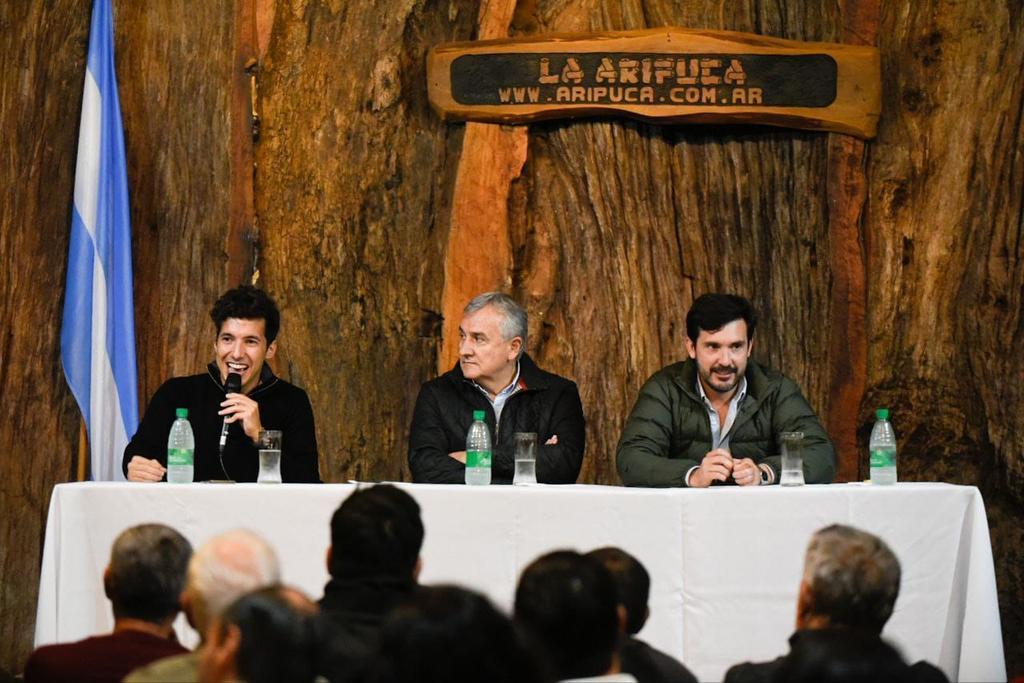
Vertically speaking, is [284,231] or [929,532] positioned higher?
[284,231]

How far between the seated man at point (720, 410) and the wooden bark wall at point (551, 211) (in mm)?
1268

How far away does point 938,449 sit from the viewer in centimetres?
607

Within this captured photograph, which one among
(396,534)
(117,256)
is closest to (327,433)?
(117,256)

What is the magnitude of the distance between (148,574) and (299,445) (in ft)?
7.27

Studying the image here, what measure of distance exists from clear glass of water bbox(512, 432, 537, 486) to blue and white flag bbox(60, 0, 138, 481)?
194 cm

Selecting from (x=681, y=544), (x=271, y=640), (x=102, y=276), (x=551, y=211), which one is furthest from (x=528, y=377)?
(x=271, y=640)

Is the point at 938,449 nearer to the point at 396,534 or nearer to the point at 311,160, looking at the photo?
the point at 311,160

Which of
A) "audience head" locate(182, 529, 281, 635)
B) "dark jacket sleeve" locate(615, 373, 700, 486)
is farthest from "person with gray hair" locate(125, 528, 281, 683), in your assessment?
"dark jacket sleeve" locate(615, 373, 700, 486)

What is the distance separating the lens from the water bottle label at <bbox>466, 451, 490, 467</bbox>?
4.59m

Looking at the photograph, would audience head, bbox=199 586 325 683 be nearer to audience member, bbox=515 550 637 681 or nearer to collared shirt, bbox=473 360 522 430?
audience member, bbox=515 550 637 681

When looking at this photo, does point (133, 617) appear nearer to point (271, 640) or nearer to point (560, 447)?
point (271, 640)

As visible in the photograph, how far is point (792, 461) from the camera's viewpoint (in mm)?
4527

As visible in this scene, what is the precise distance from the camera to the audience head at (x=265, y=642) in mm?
2158

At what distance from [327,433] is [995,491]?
110 inches
